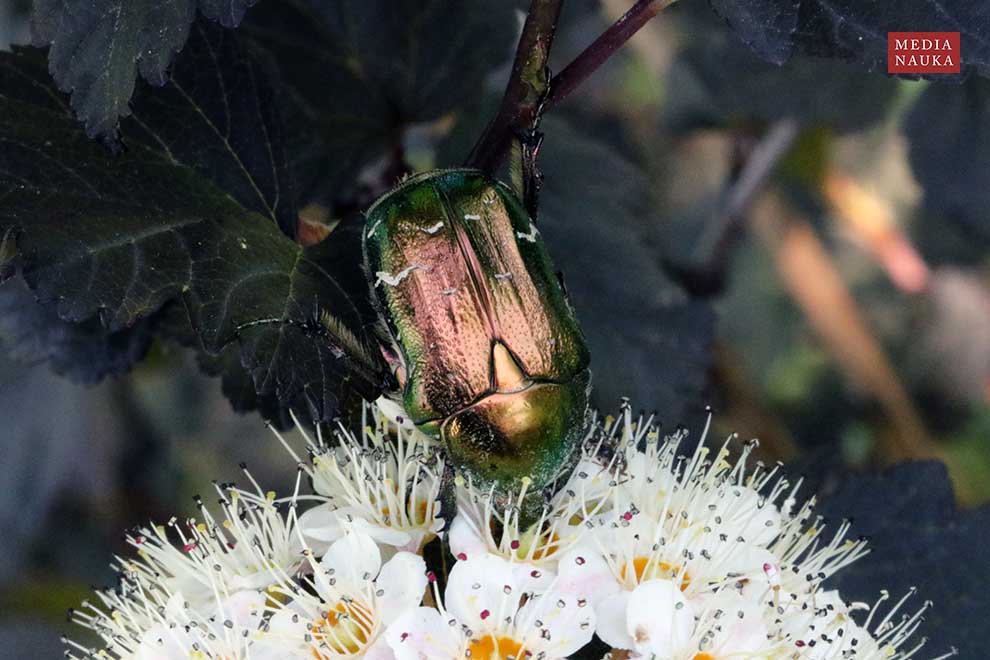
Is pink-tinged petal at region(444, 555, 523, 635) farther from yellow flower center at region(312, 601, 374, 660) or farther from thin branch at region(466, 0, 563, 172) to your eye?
thin branch at region(466, 0, 563, 172)

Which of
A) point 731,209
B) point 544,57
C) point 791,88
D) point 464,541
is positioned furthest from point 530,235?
point 731,209

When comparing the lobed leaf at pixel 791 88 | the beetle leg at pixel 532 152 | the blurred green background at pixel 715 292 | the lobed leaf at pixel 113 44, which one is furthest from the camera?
the lobed leaf at pixel 791 88

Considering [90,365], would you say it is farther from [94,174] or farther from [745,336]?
[745,336]

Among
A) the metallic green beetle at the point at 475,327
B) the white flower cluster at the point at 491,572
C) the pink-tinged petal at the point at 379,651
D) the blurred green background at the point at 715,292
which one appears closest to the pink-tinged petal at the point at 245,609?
the white flower cluster at the point at 491,572

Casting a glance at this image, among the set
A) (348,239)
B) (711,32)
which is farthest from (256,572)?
(711,32)

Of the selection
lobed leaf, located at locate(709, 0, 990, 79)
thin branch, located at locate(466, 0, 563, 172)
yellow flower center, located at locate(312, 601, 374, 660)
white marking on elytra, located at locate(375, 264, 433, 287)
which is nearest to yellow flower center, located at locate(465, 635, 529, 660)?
yellow flower center, located at locate(312, 601, 374, 660)

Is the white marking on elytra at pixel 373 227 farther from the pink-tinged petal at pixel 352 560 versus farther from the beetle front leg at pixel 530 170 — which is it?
the pink-tinged petal at pixel 352 560
